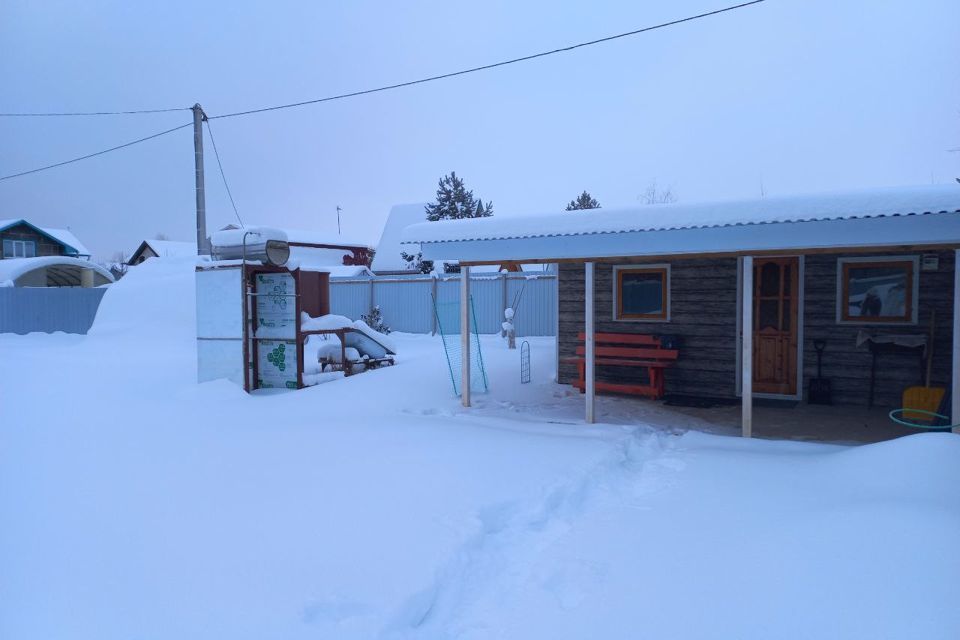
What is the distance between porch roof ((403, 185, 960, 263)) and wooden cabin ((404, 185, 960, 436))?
12 mm

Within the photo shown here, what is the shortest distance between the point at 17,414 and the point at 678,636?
28.1 ft

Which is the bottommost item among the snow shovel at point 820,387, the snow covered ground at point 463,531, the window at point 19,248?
the snow covered ground at point 463,531

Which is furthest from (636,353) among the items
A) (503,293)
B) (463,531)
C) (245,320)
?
(503,293)

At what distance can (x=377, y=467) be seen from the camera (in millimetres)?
5852

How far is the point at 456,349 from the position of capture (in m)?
14.2

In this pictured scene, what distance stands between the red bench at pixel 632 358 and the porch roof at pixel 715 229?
8.93 ft

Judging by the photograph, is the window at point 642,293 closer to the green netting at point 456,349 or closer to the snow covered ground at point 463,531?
the green netting at point 456,349

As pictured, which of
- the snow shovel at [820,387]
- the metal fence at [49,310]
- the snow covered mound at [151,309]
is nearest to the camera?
the snow shovel at [820,387]

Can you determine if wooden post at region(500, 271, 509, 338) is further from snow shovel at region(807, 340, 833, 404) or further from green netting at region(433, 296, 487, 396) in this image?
snow shovel at region(807, 340, 833, 404)

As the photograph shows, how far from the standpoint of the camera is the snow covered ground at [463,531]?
3.29m

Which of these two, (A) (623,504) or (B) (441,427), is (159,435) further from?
(A) (623,504)

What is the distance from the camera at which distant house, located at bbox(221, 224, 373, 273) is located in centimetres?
3762

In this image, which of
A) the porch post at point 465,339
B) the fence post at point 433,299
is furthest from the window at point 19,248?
the porch post at point 465,339

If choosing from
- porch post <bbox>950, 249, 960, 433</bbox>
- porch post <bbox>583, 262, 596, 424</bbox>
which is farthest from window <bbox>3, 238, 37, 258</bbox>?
porch post <bbox>950, 249, 960, 433</bbox>
